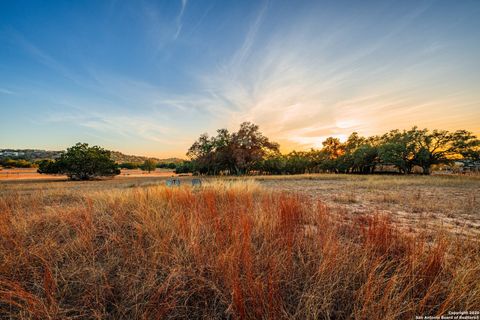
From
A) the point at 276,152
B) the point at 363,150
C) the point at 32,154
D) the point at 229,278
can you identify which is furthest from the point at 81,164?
the point at 32,154

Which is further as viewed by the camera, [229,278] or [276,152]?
[276,152]

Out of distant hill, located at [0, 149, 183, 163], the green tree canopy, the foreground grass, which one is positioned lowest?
the foreground grass

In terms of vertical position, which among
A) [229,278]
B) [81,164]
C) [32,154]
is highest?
[32,154]

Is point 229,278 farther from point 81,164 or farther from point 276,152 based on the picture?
point 81,164

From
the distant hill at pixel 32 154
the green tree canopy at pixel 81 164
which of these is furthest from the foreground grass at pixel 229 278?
the distant hill at pixel 32 154

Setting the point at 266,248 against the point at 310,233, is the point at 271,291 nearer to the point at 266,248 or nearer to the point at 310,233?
the point at 266,248

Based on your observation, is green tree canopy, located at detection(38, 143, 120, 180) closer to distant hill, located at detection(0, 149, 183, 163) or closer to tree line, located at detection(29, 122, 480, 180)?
tree line, located at detection(29, 122, 480, 180)

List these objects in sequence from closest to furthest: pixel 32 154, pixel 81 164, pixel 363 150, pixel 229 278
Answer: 1. pixel 229 278
2. pixel 81 164
3. pixel 363 150
4. pixel 32 154

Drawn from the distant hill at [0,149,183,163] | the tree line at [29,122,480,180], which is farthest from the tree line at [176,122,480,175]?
the distant hill at [0,149,183,163]

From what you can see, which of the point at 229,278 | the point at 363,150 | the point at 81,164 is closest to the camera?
the point at 229,278

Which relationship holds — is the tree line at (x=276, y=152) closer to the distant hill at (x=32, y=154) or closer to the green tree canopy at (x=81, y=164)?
the green tree canopy at (x=81, y=164)

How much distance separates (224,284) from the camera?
1.67 m

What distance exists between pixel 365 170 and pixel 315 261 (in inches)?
1904

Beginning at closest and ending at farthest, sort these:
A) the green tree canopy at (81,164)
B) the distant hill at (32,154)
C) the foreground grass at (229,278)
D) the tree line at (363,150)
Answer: the foreground grass at (229,278) < the tree line at (363,150) < the green tree canopy at (81,164) < the distant hill at (32,154)
